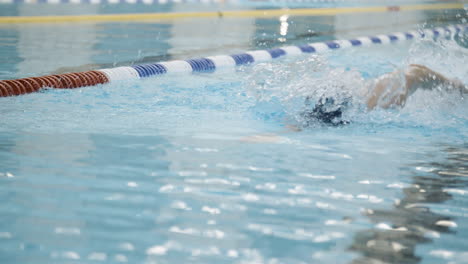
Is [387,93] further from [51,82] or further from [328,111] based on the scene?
[51,82]

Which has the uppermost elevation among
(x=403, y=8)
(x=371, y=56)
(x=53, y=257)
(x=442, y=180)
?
(x=403, y=8)

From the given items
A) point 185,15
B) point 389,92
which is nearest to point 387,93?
point 389,92

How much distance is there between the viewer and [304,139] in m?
3.26

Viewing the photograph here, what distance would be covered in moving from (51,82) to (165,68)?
1.23 m

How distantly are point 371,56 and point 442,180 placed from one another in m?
5.07

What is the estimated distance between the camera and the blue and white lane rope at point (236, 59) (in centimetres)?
534

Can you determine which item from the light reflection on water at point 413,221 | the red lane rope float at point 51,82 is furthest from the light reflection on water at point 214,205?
the red lane rope float at point 51,82

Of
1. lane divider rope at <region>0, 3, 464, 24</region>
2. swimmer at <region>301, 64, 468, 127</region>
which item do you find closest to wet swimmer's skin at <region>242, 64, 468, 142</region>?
swimmer at <region>301, 64, 468, 127</region>

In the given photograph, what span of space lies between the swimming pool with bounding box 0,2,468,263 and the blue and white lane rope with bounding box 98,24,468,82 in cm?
22

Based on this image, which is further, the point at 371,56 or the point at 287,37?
the point at 287,37

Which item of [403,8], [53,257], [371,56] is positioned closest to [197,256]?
[53,257]

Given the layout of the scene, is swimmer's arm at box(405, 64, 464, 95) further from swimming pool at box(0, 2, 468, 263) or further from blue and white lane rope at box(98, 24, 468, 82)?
blue and white lane rope at box(98, 24, 468, 82)

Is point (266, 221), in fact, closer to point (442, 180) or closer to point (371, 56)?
point (442, 180)

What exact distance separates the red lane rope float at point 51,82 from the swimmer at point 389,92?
1792 millimetres
